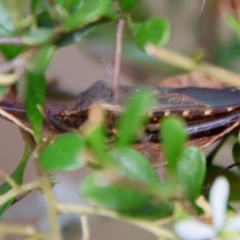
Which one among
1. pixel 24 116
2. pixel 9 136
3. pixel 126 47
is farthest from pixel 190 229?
pixel 9 136

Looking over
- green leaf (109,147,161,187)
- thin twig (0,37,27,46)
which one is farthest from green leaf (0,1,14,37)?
green leaf (109,147,161,187)

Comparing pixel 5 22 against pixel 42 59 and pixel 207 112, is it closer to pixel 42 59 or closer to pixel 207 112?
pixel 42 59

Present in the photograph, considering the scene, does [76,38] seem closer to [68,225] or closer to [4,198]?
[4,198]

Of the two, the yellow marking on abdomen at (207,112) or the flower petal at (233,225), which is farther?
the yellow marking on abdomen at (207,112)

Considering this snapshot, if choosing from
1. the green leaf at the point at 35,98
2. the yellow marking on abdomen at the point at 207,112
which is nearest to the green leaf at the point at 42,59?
the green leaf at the point at 35,98

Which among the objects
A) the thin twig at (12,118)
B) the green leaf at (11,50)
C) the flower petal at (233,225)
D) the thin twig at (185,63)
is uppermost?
the green leaf at (11,50)

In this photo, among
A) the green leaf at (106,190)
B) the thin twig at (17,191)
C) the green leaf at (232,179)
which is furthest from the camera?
the green leaf at (232,179)

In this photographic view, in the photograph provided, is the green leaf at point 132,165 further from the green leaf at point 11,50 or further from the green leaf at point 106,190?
the green leaf at point 11,50
